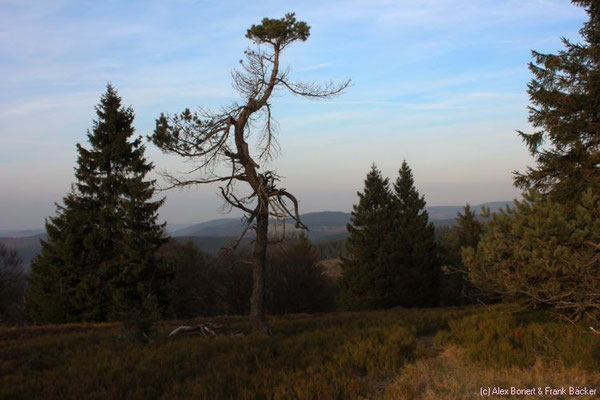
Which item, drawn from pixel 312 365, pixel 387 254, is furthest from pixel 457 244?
pixel 312 365

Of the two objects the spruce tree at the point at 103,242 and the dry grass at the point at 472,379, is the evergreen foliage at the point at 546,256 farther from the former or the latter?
the spruce tree at the point at 103,242

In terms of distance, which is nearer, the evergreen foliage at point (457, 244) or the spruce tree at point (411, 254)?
the spruce tree at point (411, 254)

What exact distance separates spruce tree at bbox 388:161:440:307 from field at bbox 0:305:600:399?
24973 mm

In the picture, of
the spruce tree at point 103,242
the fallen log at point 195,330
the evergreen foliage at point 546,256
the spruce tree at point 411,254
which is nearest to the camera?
the evergreen foliage at point 546,256

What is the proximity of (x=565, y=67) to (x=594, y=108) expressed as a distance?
1655 mm

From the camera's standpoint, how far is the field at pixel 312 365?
5.59m

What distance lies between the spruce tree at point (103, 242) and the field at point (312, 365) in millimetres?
11894

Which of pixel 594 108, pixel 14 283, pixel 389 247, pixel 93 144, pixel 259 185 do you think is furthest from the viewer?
pixel 14 283

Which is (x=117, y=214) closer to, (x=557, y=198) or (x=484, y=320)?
(x=484, y=320)

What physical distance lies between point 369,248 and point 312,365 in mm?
28693

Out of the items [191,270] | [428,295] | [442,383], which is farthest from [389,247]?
[442,383]

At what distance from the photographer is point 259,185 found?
9.51 m

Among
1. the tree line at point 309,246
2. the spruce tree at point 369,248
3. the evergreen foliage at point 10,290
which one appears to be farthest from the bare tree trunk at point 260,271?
the evergreen foliage at point 10,290

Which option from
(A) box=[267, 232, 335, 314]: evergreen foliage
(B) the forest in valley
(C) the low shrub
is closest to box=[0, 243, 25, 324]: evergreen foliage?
(B) the forest in valley
